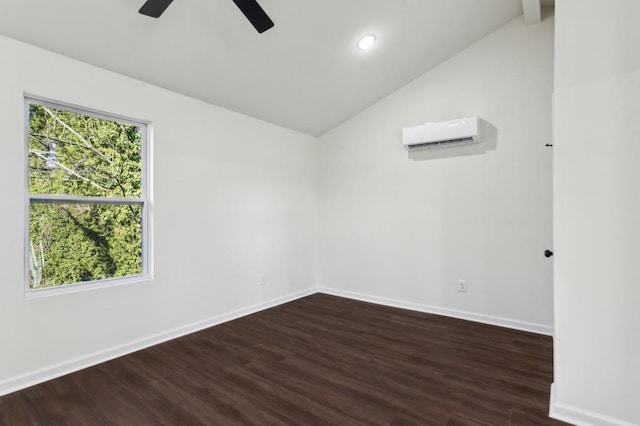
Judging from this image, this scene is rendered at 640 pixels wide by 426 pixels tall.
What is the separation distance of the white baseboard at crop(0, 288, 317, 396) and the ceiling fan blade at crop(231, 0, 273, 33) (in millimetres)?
2780

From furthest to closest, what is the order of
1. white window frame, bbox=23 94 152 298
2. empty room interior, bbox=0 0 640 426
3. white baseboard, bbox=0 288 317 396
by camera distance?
white window frame, bbox=23 94 152 298 < white baseboard, bbox=0 288 317 396 < empty room interior, bbox=0 0 640 426

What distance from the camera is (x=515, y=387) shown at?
2.17m

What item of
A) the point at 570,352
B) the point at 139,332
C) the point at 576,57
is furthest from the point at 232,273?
the point at 576,57

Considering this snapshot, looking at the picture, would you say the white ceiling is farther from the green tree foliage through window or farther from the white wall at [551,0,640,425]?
the white wall at [551,0,640,425]

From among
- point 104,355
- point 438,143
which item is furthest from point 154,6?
point 438,143

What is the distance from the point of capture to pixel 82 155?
2656 mm

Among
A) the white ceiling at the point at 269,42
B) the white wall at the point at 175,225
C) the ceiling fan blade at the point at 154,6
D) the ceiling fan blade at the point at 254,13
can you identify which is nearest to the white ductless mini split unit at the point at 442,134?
the white ceiling at the point at 269,42

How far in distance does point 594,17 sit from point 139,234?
12.1ft

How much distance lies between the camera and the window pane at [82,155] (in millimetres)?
2416

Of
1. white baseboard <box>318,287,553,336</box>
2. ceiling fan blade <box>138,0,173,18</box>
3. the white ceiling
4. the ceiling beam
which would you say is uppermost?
the ceiling beam

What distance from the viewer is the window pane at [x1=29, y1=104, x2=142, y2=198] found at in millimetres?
2416

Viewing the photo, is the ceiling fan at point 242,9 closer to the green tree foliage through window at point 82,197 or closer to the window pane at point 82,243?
the green tree foliage through window at point 82,197

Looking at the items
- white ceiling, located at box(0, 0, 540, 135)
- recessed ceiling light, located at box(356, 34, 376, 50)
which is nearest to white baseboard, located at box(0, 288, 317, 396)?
white ceiling, located at box(0, 0, 540, 135)

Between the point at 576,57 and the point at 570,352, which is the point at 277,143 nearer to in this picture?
the point at 576,57
